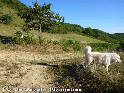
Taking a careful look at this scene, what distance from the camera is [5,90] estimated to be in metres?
7.14

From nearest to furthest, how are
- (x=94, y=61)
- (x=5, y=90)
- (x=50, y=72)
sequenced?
1. (x=5, y=90)
2. (x=94, y=61)
3. (x=50, y=72)

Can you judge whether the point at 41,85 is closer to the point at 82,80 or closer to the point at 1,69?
the point at 82,80

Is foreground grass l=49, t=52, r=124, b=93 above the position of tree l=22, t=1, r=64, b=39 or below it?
below

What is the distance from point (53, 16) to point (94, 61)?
1072 cm

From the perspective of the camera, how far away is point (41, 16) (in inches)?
718

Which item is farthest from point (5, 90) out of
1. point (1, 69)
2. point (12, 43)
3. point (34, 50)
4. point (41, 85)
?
point (12, 43)

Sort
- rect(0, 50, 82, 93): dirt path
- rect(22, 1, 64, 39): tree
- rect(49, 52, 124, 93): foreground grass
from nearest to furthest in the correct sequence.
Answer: rect(49, 52, 124, 93): foreground grass, rect(0, 50, 82, 93): dirt path, rect(22, 1, 64, 39): tree

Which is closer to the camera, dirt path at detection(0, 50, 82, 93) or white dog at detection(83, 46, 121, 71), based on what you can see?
dirt path at detection(0, 50, 82, 93)

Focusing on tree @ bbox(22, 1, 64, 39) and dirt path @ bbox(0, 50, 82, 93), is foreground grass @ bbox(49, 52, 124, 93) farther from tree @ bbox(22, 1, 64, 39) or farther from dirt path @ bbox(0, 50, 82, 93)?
tree @ bbox(22, 1, 64, 39)

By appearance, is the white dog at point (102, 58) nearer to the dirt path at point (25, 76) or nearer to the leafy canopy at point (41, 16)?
the dirt path at point (25, 76)

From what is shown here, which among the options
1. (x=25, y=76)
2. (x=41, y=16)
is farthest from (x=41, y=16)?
(x=25, y=76)

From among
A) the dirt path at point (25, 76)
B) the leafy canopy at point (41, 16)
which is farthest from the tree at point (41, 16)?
the dirt path at point (25, 76)

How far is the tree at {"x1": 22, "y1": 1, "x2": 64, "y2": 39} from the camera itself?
18.0 meters

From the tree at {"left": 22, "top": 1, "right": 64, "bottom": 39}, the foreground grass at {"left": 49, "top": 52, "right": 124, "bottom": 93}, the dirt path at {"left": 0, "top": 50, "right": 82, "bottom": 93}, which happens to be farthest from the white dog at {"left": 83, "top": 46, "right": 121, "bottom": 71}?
the tree at {"left": 22, "top": 1, "right": 64, "bottom": 39}
